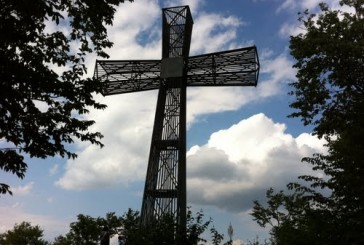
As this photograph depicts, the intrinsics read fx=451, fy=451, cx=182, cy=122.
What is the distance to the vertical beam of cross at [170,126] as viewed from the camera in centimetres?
1895

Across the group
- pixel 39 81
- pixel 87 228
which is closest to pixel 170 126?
pixel 39 81

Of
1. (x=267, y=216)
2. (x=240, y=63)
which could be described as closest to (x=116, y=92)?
(x=240, y=63)

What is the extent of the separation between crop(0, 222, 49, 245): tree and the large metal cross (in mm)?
24725

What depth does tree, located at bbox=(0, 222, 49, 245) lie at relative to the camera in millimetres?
40250

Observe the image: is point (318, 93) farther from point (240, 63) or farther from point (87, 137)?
point (87, 137)

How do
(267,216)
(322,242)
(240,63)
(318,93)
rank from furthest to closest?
1. (267,216)
2. (240,63)
3. (318,93)
4. (322,242)

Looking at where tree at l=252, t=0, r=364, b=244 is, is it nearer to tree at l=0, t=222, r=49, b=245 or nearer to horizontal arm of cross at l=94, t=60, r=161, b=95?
horizontal arm of cross at l=94, t=60, r=161, b=95

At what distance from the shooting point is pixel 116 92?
71.3ft

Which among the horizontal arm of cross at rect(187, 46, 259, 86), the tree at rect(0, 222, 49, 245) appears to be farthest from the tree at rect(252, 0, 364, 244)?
the tree at rect(0, 222, 49, 245)

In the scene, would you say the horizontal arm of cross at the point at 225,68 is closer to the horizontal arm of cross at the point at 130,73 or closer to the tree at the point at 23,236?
the horizontal arm of cross at the point at 130,73

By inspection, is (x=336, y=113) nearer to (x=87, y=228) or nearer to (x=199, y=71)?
(x=199, y=71)

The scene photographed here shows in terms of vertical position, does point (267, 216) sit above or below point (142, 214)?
above

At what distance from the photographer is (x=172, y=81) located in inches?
816

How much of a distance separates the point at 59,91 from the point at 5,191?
2337 millimetres
